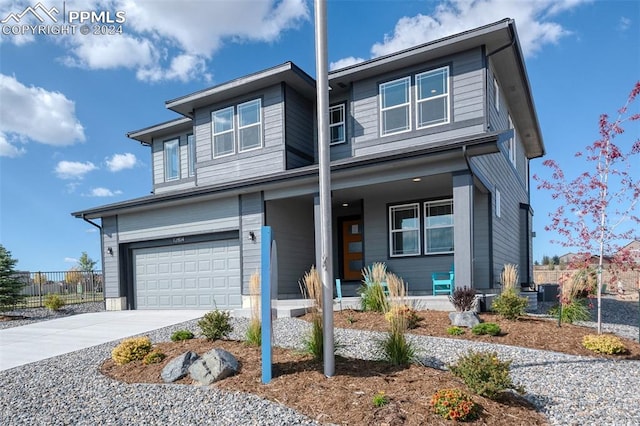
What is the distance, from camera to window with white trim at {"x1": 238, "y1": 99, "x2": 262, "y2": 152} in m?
12.2

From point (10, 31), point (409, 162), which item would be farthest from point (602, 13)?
point (10, 31)

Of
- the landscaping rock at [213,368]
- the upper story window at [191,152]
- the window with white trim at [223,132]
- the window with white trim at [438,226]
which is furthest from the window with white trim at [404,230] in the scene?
the upper story window at [191,152]

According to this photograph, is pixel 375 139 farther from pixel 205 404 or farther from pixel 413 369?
pixel 205 404

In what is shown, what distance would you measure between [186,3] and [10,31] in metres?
4.19

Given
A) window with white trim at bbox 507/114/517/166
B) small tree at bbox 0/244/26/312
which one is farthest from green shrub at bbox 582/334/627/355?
small tree at bbox 0/244/26/312

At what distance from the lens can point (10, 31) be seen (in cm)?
910

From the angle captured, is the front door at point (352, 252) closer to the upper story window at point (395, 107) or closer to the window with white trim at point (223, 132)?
the upper story window at point (395, 107)

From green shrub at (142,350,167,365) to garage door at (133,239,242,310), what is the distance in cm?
566

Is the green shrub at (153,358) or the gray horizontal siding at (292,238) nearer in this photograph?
the green shrub at (153,358)

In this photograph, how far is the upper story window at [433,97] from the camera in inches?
402

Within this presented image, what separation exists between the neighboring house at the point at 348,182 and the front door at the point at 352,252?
0.03 meters

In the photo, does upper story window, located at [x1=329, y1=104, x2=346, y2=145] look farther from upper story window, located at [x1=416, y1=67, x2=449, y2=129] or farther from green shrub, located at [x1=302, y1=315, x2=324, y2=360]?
green shrub, located at [x1=302, y1=315, x2=324, y2=360]

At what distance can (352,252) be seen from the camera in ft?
41.0

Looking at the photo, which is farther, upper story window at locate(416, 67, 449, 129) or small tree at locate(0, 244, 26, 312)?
small tree at locate(0, 244, 26, 312)
